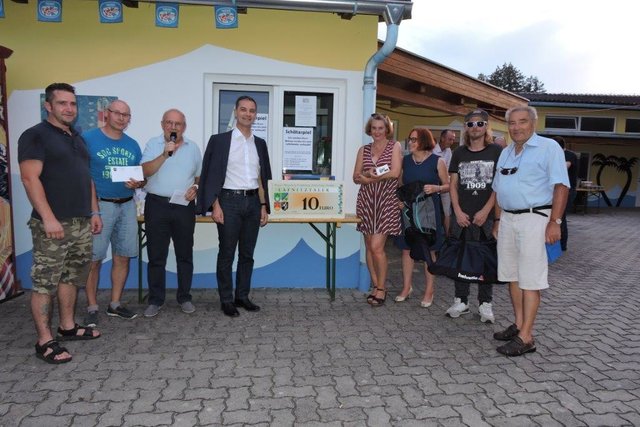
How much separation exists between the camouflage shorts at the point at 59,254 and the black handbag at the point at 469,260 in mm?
2751

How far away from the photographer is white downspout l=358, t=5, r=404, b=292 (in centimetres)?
486

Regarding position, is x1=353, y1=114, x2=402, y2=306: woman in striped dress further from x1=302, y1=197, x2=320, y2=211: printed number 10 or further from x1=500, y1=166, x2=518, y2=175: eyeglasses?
x1=500, y1=166, x2=518, y2=175: eyeglasses

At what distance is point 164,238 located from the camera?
439 centimetres

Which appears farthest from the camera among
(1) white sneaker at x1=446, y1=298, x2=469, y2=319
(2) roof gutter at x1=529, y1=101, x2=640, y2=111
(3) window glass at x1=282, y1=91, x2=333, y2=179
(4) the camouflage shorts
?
(2) roof gutter at x1=529, y1=101, x2=640, y2=111

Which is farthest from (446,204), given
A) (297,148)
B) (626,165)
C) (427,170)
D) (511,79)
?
(511,79)

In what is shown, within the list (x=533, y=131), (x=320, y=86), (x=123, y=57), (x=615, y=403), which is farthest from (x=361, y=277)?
(x=123, y=57)

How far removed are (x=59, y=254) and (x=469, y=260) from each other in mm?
3075

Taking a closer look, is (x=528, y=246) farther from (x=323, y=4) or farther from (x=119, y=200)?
(x=119, y=200)

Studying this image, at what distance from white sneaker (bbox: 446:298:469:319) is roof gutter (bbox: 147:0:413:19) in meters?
2.82

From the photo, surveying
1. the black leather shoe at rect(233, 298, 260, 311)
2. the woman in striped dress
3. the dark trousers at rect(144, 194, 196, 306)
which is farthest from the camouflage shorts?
the woman in striped dress

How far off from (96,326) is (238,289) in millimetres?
1230

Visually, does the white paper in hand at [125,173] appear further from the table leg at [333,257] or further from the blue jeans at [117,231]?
the table leg at [333,257]

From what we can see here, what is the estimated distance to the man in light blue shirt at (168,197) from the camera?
4238mm

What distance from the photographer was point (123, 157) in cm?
414
